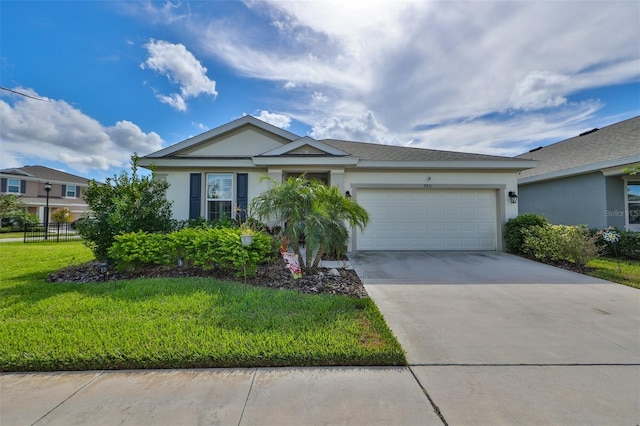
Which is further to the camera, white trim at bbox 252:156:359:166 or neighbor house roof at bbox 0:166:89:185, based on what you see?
neighbor house roof at bbox 0:166:89:185

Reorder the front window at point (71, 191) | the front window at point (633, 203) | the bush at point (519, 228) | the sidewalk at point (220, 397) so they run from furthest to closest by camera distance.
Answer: the front window at point (71, 191), the front window at point (633, 203), the bush at point (519, 228), the sidewalk at point (220, 397)

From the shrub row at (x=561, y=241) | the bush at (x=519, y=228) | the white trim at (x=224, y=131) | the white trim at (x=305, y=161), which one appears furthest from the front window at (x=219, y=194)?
the shrub row at (x=561, y=241)

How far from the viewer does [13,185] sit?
24938 millimetres

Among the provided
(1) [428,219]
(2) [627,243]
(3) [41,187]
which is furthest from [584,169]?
(3) [41,187]

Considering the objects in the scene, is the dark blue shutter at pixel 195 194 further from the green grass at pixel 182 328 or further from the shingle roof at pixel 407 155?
the shingle roof at pixel 407 155

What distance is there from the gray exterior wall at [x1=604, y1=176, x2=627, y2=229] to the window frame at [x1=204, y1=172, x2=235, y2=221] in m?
14.2

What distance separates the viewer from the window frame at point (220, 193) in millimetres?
9602

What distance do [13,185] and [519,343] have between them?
38.9 metres

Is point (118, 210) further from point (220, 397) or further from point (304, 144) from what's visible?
point (220, 397)

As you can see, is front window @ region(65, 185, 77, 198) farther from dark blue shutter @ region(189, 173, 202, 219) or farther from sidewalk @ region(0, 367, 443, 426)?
sidewalk @ region(0, 367, 443, 426)

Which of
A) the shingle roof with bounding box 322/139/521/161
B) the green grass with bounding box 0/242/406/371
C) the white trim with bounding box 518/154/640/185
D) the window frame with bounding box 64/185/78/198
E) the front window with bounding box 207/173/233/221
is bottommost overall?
the green grass with bounding box 0/242/406/371

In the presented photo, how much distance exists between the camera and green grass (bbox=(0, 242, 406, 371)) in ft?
9.01

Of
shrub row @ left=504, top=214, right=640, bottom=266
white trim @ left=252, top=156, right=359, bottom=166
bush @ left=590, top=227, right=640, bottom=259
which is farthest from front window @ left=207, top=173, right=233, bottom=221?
bush @ left=590, top=227, right=640, bottom=259

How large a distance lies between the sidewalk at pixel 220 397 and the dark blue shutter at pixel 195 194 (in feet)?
23.4
